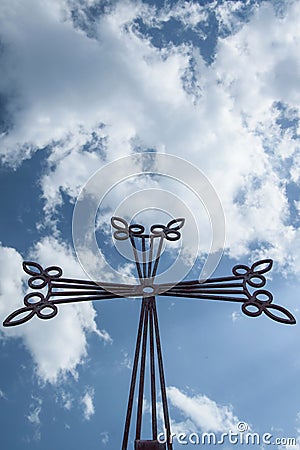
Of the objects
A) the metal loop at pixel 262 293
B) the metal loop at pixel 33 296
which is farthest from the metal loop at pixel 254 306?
the metal loop at pixel 33 296

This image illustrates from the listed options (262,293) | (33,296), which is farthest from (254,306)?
(33,296)

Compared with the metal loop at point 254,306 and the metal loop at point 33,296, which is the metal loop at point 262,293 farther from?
the metal loop at point 33,296

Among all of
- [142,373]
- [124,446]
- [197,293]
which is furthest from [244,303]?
[124,446]

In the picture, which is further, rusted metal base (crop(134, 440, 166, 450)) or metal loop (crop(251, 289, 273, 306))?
metal loop (crop(251, 289, 273, 306))

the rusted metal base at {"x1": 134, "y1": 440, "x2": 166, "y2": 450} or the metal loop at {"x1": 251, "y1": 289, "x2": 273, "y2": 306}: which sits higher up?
the metal loop at {"x1": 251, "y1": 289, "x2": 273, "y2": 306}

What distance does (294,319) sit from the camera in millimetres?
3859

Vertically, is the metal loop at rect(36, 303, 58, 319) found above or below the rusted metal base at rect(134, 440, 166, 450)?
above

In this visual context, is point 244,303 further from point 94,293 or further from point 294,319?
point 94,293

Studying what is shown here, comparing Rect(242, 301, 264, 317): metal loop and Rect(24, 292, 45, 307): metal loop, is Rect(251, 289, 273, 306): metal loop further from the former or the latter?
Rect(24, 292, 45, 307): metal loop

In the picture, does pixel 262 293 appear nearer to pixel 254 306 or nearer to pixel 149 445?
pixel 254 306

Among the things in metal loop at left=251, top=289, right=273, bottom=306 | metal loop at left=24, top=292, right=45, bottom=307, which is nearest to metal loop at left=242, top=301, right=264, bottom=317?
metal loop at left=251, top=289, right=273, bottom=306

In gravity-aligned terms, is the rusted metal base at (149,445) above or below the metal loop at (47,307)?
below

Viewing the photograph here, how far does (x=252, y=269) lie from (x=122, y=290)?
1226 millimetres

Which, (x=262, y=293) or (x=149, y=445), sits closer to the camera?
(x=149, y=445)
